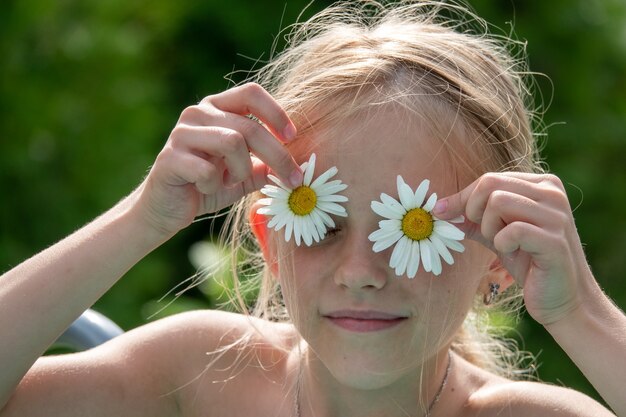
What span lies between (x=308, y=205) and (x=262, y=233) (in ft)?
1.19

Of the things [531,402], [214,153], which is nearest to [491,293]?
[531,402]

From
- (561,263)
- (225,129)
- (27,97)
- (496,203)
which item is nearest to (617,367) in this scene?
(561,263)

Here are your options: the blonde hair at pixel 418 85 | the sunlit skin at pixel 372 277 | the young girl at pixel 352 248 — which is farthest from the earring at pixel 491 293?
the blonde hair at pixel 418 85

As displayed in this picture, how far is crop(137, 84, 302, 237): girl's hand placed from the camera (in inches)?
88.6

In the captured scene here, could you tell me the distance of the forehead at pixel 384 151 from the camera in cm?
230

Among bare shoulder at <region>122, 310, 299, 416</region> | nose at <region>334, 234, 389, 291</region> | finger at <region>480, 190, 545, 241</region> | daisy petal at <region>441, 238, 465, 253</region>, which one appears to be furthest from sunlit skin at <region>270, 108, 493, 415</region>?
bare shoulder at <region>122, 310, 299, 416</region>

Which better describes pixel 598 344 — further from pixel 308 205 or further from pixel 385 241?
pixel 308 205

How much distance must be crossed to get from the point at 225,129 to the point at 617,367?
0.91 meters

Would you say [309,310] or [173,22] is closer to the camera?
[309,310]

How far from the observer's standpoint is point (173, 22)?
227 inches

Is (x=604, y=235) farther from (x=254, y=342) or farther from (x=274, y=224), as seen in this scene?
(x=274, y=224)

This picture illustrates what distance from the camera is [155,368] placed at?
2771 mm

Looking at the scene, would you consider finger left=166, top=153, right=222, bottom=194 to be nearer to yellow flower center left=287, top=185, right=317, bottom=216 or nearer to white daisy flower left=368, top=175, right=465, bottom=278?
yellow flower center left=287, top=185, right=317, bottom=216

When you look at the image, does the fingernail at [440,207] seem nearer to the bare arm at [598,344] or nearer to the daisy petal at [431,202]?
the daisy petal at [431,202]
